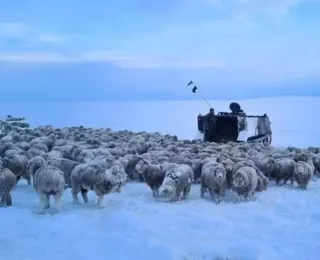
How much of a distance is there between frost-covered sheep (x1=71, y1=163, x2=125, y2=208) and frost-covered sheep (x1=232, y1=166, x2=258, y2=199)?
2600 millimetres

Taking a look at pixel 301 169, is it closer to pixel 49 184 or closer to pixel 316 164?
pixel 316 164

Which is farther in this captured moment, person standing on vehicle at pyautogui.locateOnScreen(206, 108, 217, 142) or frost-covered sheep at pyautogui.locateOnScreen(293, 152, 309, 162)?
person standing on vehicle at pyautogui.locateOnScreen(206, 108, 217, 142)

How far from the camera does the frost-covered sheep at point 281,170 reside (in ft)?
43.0

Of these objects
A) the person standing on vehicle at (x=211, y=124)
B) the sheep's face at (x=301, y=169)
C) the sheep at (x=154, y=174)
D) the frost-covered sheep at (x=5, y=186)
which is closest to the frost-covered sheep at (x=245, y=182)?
the sheep at (x=154, y=174)

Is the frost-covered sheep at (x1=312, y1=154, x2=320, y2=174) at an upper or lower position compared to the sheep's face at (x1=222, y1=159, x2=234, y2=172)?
lower

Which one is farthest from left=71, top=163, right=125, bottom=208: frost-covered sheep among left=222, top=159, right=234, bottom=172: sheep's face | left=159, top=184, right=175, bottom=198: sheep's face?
left=222, top=159, right=234, bottom=172: sheep's face

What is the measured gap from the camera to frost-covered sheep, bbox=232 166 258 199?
10562 mm

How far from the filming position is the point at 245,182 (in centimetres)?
1057

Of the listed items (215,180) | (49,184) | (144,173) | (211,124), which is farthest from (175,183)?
(211,124)

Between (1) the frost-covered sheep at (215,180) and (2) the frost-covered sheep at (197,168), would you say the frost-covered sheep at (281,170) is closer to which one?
(2) the frost-covered sheep at (197,168)

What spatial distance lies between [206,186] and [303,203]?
2.18 metres

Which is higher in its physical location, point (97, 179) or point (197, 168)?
point (97, 179)

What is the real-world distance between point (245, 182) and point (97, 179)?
10.8 feet

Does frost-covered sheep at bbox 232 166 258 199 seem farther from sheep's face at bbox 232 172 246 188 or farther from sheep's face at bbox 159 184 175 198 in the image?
sheep's face at bbox 159 184 175 198
